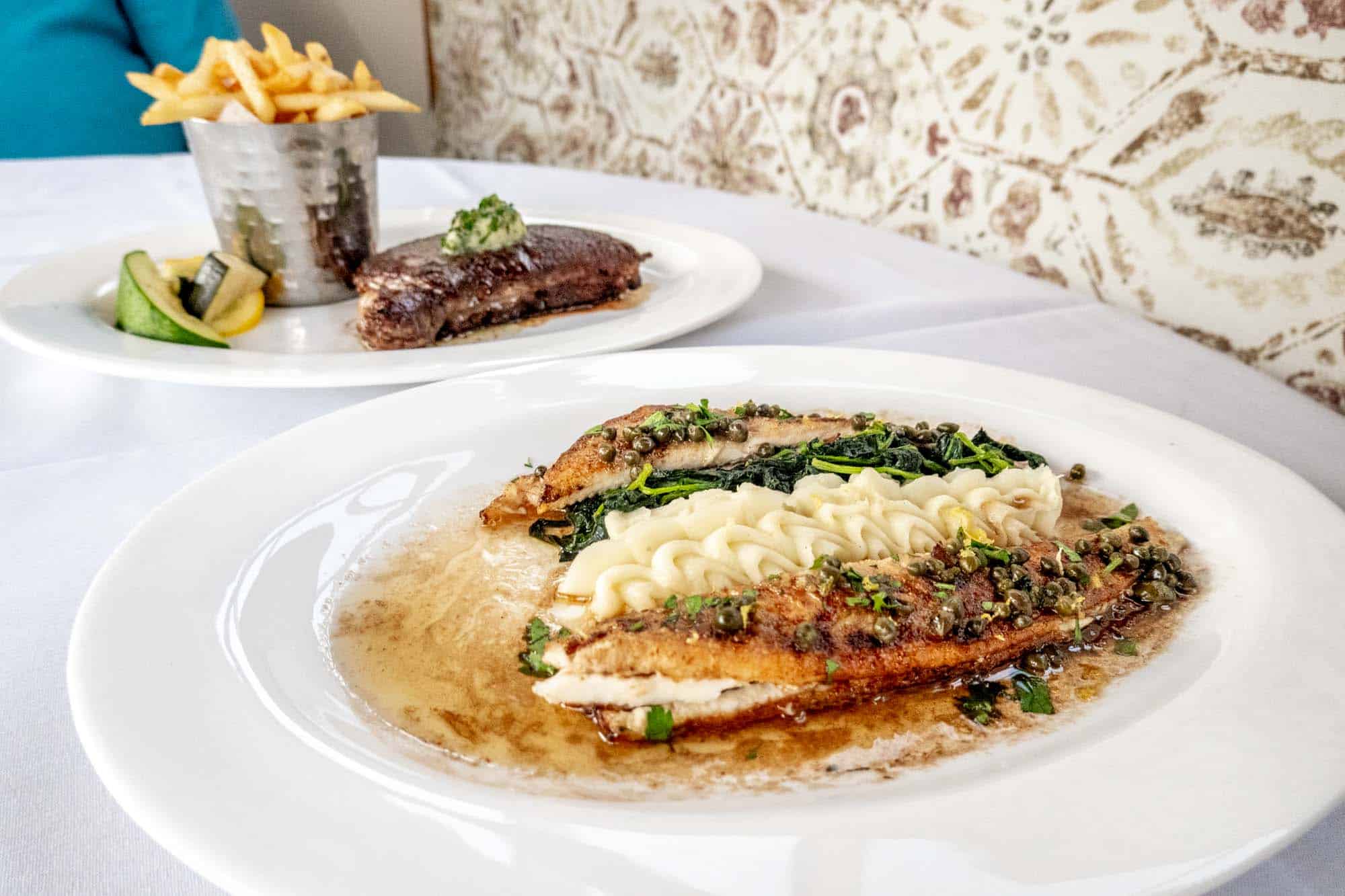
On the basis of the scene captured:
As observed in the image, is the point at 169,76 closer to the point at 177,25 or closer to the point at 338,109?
the point at 338,109

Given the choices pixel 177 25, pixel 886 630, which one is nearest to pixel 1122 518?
pixel 886 630

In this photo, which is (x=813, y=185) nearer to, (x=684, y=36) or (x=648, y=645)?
(x=684, y=36)

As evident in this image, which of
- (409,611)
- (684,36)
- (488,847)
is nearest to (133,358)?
(409,611)

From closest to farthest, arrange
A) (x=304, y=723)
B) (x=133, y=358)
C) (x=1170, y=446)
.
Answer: (x=304, y=723) → (x=1170, y=446) → (x=133, y=358)

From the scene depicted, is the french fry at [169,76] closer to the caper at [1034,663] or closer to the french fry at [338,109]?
the french fry at [338,109]

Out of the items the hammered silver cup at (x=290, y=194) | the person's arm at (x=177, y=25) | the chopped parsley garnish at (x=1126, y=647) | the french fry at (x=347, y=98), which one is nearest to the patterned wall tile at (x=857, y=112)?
the french fry at (x=347, y=98)

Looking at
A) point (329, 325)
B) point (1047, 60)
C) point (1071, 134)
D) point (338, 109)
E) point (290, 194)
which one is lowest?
point (329, 325)
